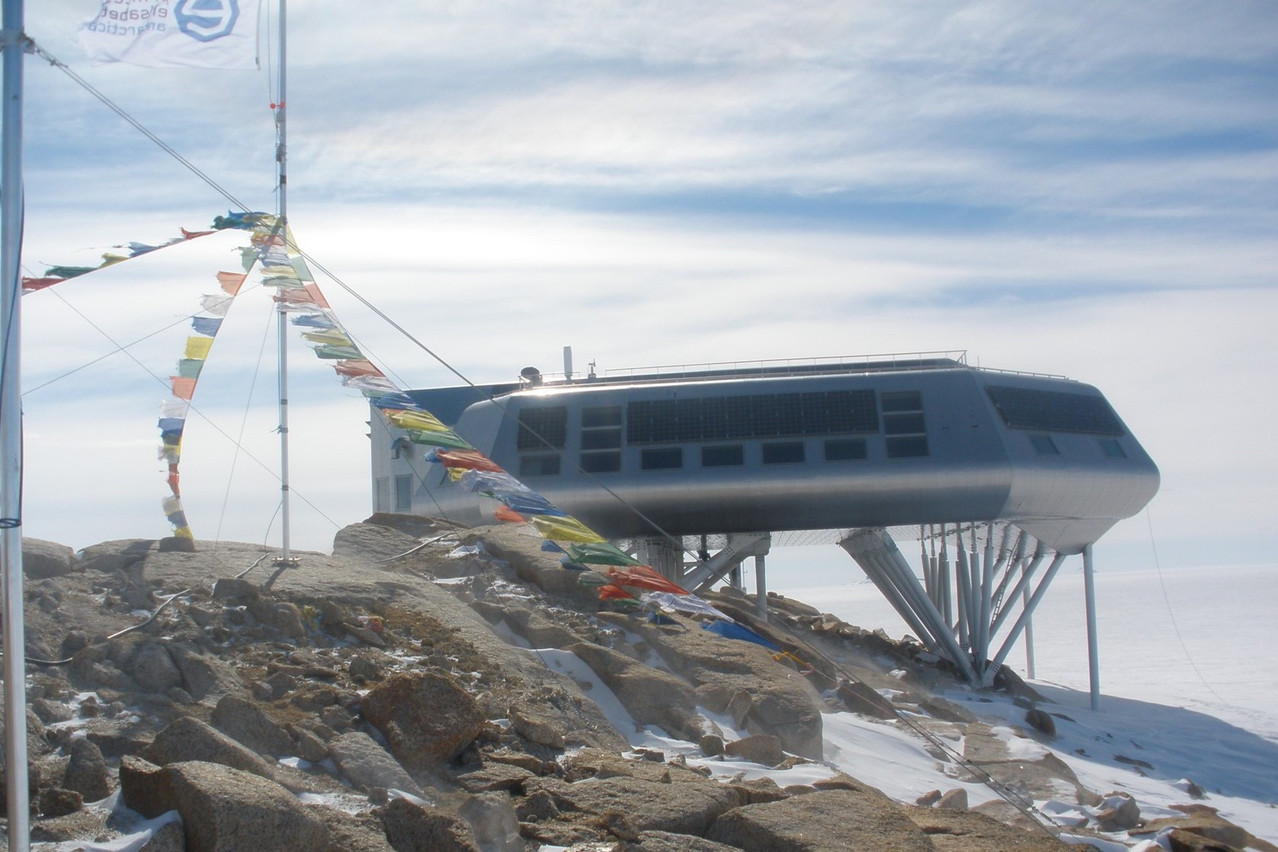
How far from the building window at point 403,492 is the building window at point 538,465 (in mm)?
9423

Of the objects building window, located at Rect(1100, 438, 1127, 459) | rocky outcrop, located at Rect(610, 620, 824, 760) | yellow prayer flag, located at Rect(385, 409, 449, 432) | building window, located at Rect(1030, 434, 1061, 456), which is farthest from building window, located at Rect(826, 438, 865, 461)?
yellow prayer flag, located at Rect(385, 409, 449, 432)

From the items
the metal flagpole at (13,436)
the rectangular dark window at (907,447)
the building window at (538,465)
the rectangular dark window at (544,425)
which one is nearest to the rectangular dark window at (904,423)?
the rectangular dark window at (907,447)

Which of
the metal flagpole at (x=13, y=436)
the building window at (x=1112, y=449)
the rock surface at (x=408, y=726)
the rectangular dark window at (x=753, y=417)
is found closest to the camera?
the metal flagpole at (x=13, y=436)

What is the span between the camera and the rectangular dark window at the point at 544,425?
32719 millimetres

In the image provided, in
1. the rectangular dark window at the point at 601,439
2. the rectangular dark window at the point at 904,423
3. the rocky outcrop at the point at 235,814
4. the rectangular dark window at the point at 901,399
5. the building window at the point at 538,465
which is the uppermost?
the rectangular dark window at the point at 901,399

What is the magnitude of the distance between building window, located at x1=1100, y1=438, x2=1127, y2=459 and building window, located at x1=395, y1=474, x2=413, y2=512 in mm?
21046

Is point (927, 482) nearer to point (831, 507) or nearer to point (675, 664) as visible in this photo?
point (831, 507)

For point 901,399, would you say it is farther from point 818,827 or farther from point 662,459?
point 818,827

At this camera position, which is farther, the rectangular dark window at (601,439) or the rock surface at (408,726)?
the rectangular dark window at (601,439)

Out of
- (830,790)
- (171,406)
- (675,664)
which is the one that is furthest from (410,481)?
(830,790)

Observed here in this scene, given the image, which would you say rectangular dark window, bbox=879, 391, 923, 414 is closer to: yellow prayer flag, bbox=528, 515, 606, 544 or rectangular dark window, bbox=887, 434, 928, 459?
A: rectangular dark window, bbox=887, 434, 928, 459

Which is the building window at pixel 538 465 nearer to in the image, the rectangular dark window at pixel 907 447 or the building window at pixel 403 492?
the rectangular dark window at pixel 907 447

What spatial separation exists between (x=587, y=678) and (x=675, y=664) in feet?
6.25

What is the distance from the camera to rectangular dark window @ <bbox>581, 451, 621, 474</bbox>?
104ft
